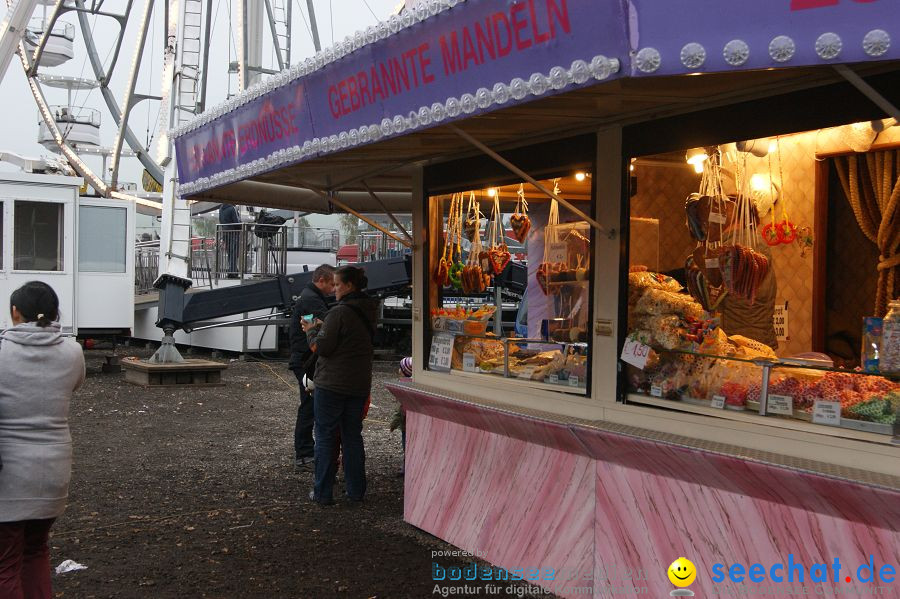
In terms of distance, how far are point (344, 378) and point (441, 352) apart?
1.02 meters

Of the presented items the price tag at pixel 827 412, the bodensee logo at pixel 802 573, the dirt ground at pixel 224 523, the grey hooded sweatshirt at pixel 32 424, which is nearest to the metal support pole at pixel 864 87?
the price tag at pixel 827 412

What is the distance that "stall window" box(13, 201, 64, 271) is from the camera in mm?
15961

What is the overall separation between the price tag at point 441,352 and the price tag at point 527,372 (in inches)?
33.6

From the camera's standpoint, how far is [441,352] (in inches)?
257

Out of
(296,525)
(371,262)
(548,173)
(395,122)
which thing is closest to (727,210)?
(548,173)

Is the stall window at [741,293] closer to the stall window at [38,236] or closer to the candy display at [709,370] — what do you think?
the candy display at [709,370]

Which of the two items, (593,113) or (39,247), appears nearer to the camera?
(593,113)

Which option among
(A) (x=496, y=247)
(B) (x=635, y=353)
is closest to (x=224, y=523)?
(A) (x=496, y=247)

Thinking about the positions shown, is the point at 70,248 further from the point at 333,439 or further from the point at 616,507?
the point at 616,507

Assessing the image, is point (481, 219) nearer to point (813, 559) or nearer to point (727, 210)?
point (727, 210)

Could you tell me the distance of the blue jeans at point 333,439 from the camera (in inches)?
285

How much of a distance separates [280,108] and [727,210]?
2653 millimetres

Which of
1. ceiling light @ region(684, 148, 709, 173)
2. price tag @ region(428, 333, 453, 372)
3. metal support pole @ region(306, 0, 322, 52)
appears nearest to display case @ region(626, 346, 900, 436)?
ceiling light @ region(684, 148, 709, 173)

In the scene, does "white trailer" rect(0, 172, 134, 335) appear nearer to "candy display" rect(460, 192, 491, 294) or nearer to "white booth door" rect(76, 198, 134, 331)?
"white booth door" rect(76, 198, 134, 331)
